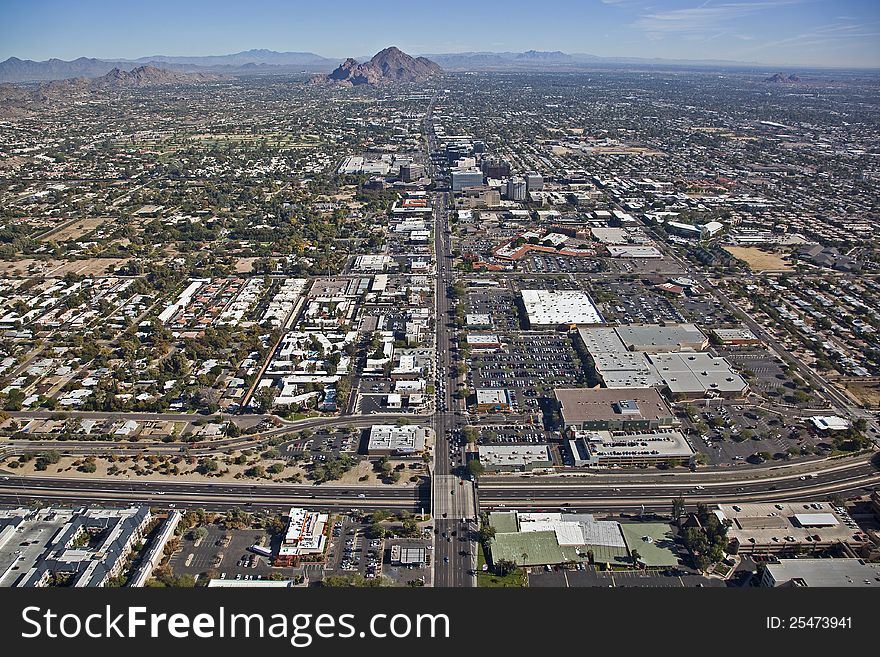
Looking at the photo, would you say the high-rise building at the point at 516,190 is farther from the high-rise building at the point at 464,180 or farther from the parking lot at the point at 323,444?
the parking lot at the point at 323,444

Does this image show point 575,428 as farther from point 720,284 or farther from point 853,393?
point 720,284

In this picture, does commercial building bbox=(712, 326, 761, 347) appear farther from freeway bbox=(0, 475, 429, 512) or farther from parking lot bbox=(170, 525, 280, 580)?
parking lot bbox=(170, 525, 280, 580)

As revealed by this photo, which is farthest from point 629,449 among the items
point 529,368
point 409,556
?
point 409,556

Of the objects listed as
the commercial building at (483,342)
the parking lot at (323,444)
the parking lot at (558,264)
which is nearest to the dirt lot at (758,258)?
the parking lot at (558,264)
